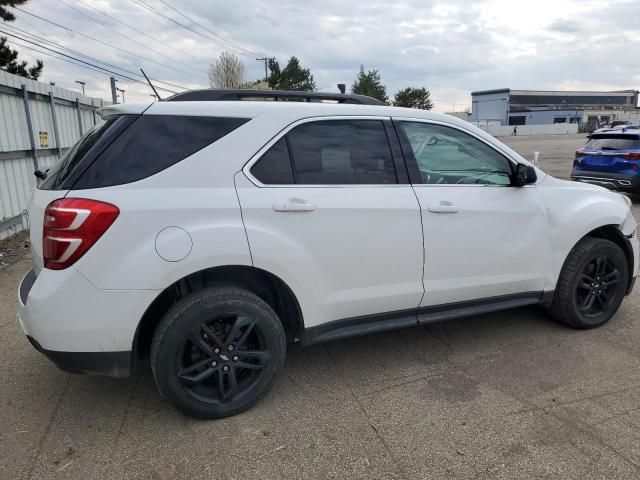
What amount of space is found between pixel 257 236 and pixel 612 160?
1071 centimetres

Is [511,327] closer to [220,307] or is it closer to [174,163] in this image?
[220,307]

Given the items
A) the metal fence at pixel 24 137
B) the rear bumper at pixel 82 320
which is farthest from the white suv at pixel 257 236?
the metal fence at pixel 24 137

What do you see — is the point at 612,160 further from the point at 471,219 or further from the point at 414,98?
the point at 414,98

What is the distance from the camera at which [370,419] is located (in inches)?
112

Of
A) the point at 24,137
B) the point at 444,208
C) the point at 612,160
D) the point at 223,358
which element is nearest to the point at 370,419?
the point at 223,358

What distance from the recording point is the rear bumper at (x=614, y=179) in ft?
34.2

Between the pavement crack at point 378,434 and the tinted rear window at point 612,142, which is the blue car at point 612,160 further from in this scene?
the pavement crack at point 378,434

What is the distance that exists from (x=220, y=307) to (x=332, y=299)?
70 centimetres

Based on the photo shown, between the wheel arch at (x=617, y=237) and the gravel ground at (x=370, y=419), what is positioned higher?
the wheel arch at (x=617, y=237)

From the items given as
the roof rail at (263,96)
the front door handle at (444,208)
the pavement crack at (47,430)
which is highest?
the roof rail at (263,96)

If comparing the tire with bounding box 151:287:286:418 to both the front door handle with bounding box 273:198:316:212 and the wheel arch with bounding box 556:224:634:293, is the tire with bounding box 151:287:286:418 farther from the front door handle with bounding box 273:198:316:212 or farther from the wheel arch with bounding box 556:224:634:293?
the wheel arch with bounding box 556:224:634:293

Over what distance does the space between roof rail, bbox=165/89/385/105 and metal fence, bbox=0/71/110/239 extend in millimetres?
5375

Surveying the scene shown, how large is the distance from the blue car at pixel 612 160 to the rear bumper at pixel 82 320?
Result: 11.0 m

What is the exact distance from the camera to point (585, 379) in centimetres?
327
